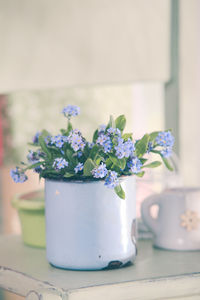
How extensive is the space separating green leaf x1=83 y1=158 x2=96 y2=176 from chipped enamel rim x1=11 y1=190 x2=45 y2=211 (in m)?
0.20

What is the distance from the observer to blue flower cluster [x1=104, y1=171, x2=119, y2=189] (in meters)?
0.76

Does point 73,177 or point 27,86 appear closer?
point 73,177

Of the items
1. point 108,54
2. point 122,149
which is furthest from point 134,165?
point 108,54

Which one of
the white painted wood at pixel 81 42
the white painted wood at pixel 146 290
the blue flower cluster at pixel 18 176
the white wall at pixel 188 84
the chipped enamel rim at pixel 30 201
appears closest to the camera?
the white painted wood at pixel 146 290

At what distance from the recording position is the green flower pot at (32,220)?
968 mm

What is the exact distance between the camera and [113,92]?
7.20 ft

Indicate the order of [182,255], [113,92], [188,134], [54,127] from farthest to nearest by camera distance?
[113,92]
[54,127]
[188,134]
[182,255]

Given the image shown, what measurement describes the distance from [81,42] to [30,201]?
0.52 meters

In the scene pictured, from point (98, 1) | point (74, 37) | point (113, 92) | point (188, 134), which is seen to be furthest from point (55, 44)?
point (113, 92)

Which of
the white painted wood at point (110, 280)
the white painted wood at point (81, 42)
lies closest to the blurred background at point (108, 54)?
the white painted wood at point (81, 42)

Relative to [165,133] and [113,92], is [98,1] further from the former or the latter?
[113,92]

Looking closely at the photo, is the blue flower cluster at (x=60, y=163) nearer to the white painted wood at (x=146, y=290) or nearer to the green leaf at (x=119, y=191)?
the green leaf at (x=119, y=191)

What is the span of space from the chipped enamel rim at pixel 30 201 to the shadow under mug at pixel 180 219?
24cm

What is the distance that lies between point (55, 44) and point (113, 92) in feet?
A: 3.09
